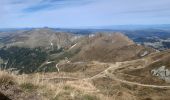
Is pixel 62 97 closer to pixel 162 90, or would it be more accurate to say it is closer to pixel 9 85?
pixel 9 85

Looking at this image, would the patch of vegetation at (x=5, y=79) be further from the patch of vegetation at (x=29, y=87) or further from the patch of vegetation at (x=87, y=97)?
the patch of vegetation at (x=87, y=97)

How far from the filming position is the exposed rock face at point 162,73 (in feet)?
348

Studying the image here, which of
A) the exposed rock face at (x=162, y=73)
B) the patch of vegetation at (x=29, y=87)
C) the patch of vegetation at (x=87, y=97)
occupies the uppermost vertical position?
the patch of vegetation at (x=29, y=87)

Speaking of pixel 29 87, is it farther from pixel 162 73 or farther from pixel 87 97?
pixel 162 73

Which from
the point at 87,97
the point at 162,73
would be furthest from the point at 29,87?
the point at 162,73

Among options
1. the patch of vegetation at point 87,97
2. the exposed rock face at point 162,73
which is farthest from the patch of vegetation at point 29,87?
the exposed rock face at point 162,73

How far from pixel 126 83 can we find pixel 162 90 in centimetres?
1477

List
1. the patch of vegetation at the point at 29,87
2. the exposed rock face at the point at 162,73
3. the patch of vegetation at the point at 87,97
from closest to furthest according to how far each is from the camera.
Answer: the patch of vegetation at the point at 29,87
the patch of vegetation at the point at 87,97
the exposed rock face at the point at 162,73

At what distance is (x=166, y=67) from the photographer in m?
116

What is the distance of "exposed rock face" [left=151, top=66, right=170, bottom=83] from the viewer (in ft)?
348

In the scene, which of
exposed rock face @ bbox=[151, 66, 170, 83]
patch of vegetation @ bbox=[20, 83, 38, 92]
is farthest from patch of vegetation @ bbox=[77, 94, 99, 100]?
exposed rock face @ bbox=[151, 66, 170, 83]

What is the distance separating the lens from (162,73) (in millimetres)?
111500

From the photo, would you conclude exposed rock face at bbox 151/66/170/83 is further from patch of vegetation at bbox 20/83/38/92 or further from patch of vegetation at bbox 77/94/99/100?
patch of vegetation at bbox 20/83/38/92

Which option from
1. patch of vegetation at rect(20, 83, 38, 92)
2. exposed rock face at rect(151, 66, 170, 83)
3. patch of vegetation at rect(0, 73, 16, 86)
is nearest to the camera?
patch of vegetation at rect(0, 73, 16, 86)
